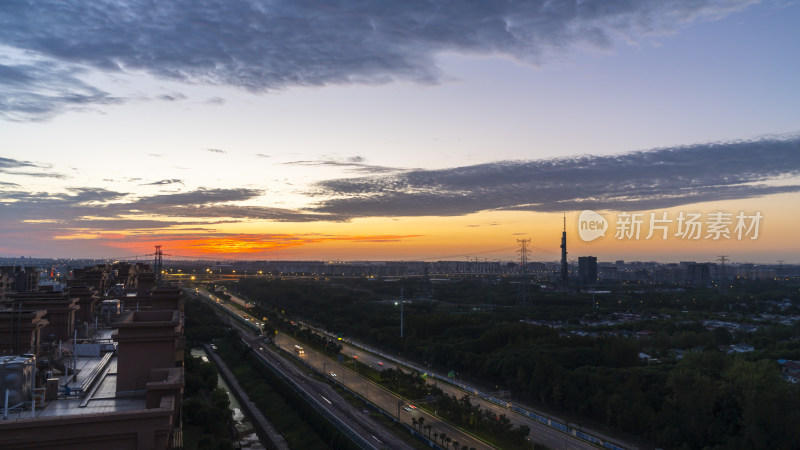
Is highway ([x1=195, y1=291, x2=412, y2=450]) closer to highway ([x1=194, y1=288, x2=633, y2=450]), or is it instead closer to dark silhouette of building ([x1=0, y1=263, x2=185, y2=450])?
highway ([x1=194, y1=288, x2=633, y2=450])

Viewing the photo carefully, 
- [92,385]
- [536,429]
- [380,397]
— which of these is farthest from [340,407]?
[92,385]

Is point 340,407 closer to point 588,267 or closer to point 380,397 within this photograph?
point 380,397

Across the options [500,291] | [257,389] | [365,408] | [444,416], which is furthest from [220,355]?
[500,291]

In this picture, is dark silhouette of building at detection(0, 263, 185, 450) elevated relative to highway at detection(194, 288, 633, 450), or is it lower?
elevated

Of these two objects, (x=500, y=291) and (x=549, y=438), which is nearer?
(x=549, y=438)

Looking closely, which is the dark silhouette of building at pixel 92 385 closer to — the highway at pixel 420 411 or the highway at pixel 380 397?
the highway at pixel 380 397

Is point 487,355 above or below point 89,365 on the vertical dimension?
below

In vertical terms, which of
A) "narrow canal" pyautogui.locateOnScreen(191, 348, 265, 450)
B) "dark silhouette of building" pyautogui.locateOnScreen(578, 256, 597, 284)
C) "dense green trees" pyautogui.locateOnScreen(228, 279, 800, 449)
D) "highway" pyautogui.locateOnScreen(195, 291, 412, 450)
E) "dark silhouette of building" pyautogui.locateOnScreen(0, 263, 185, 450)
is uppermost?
"dark silhouette of building" pyautogui.locateOnScreen(0, 263, 185, 450)

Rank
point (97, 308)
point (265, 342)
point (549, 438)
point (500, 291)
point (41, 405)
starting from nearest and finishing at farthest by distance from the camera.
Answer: point (41, 405) < point (97, 308) < point (549, 438) < point (265, 342) < point (500, 291)

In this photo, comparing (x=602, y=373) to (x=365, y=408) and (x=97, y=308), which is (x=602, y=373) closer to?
(x=365, y=408)

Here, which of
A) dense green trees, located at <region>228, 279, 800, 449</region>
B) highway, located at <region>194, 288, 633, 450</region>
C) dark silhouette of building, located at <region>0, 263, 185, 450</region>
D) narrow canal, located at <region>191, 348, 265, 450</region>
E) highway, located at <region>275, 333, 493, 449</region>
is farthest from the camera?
narrow canal, located at <region>191, 348, 265, 450</region>

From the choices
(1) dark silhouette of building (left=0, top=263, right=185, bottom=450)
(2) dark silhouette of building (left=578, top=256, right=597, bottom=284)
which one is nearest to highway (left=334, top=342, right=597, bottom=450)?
(1) dark silhouette of building (left=0, top=263, right=185, bottom=450)
